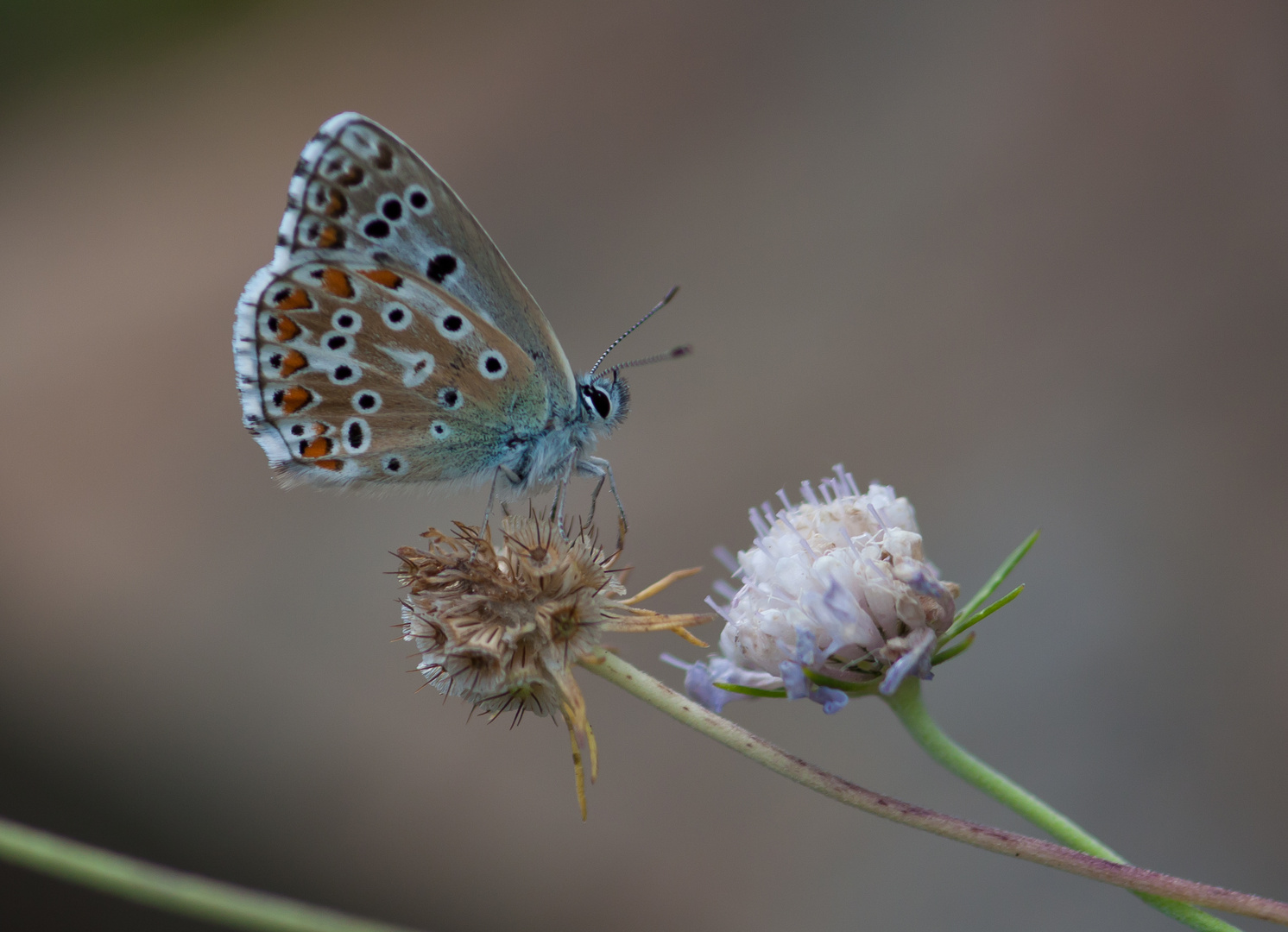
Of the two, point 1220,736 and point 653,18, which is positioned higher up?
point 653,18

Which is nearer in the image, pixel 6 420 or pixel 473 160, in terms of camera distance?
pixel 6 420

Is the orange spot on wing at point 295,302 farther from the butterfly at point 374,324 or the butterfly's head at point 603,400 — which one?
the butterfly's head at point 603,400

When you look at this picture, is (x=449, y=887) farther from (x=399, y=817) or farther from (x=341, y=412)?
(x=341, y=412)

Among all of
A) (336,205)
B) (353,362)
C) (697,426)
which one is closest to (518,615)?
(353,362)

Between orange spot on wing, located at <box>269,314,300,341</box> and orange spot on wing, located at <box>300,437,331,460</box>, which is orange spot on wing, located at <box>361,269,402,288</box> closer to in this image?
orange spot on wing, located at <box>269,314,300,341</box>

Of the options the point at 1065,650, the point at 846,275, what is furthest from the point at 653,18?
the point at 1065,650

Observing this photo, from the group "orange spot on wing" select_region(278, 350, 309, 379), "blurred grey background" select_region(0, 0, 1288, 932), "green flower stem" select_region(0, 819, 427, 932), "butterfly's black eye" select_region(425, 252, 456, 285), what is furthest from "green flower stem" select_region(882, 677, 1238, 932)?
"blurred grey background" select_region(0, 0, 1288, 932)
